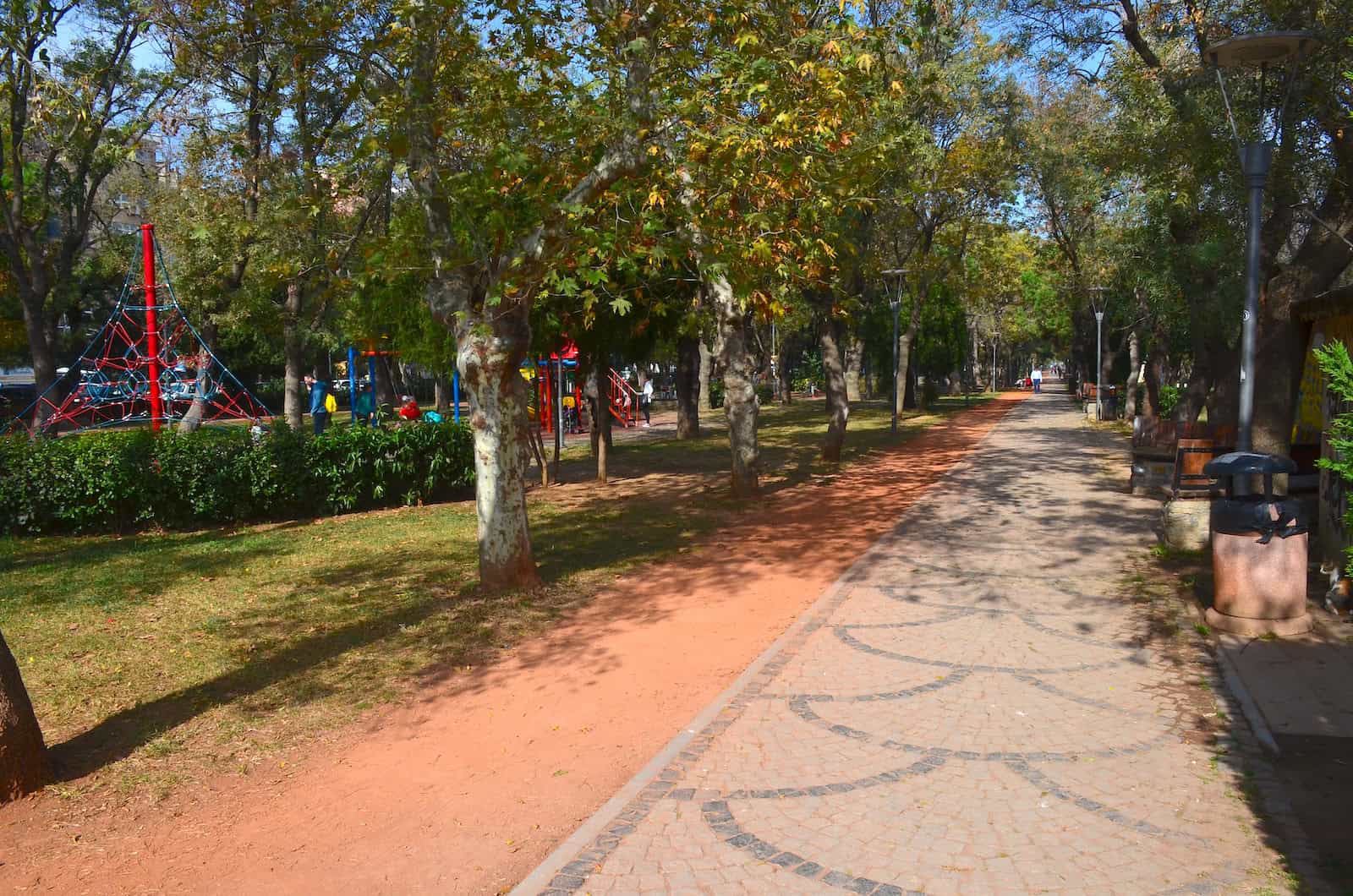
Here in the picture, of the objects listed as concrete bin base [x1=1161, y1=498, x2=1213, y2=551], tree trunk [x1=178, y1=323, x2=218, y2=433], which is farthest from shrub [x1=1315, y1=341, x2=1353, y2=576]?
tree trunk [x1=178, y1=323, x2=218, y2=433]

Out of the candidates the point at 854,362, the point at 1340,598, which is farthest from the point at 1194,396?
the point at 854,362

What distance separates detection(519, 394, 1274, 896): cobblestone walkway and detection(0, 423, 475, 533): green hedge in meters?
7.63

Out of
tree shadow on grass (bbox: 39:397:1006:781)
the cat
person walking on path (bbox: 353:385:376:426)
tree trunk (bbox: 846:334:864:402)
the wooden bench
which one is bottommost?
tree shadow on grass (bbox: 39:397:1006:781)

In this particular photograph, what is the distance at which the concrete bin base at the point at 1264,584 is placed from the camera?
711 cm

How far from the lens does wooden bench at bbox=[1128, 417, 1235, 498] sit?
440 inches

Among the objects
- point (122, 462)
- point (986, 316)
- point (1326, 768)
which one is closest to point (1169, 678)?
point (1326, 768)

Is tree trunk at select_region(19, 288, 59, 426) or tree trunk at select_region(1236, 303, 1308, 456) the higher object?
tree trunk at select_region(19, 288, 59, 426)

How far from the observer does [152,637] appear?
7707mm

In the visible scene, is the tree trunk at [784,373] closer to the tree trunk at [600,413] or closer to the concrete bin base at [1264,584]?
the tree trunk at [600,413]

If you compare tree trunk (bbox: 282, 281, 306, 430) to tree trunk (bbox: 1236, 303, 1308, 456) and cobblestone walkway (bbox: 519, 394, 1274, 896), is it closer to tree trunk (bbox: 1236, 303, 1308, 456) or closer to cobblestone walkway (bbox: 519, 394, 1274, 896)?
cobblestone walkway (bbox: 519, 394, 1274, 896)

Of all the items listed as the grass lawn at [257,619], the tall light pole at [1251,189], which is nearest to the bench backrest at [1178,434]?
the tall light pole at [1251,189]

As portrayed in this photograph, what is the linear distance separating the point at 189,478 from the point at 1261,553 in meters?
11.4

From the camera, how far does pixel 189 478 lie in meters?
12.5

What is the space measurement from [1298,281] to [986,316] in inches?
2444
